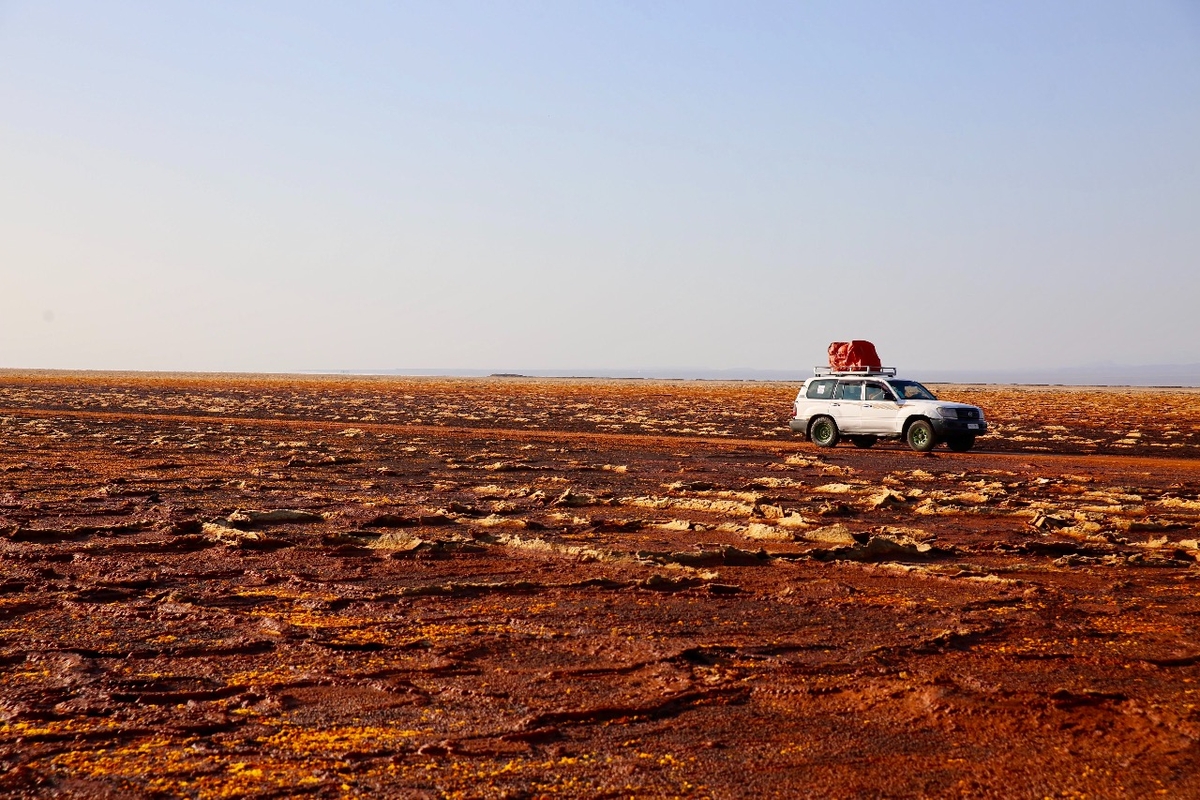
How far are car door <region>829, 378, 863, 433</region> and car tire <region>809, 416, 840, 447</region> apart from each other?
164 mm

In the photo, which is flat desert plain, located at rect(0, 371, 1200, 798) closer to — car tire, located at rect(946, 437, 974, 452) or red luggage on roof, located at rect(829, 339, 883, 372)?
car tire, located at rect(946, 437, 974, 452)

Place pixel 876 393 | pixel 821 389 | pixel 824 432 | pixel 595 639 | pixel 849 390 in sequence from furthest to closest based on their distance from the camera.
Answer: pixel 821 389 < pixel 824 432 < pixel 849 390 < pixel 876 393 < pixel 595 639

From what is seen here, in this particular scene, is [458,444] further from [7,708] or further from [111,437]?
[7,708]

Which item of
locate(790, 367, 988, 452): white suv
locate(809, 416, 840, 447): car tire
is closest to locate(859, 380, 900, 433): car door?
locate(790, 367, 988, 452): white suv

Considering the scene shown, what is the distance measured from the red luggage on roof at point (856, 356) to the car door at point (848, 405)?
2002 mm

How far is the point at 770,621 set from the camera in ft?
24.5

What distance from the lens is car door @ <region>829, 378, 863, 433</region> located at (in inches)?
975

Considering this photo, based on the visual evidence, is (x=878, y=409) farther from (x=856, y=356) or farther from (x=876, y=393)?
(x=856, y=356)

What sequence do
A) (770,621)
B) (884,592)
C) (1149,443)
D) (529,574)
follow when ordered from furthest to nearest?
(1149,443)
(529,574)
(884,592)
(770,621)

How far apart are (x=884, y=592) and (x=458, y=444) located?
16712mm

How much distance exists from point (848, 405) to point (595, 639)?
19001mm

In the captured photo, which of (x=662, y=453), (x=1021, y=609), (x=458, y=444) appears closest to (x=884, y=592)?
(x=1021, y=609)

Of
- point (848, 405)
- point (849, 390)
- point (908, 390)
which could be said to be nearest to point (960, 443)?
point (908, 390)

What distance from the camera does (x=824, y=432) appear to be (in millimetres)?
25297
